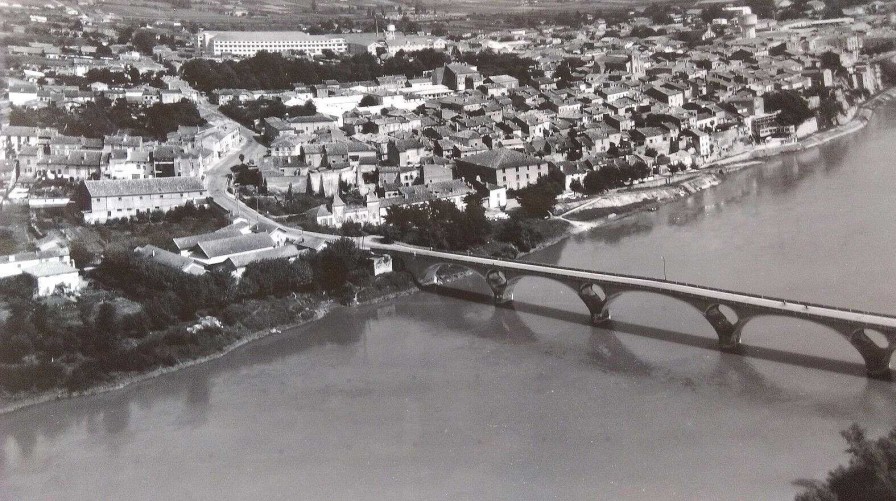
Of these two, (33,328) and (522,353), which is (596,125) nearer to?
(522,353)

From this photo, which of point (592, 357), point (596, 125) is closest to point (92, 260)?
point (592, 357)

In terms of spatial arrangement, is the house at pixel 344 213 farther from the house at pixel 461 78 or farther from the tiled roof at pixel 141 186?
the house at pixel 461 78

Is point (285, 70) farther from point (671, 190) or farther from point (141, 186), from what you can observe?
point (671, 190)

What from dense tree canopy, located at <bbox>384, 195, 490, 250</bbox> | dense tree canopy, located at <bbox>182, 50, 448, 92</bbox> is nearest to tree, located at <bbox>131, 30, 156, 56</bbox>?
dense tree canopy, located at <bbox>182, 50, 448, 92</bbox>

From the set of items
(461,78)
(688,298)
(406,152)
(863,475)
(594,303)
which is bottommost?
(863,475)

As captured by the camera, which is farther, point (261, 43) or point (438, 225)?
point (261, 43)

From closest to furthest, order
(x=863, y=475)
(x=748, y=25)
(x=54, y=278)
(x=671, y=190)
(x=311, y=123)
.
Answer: (x=863, y=475) → (x=54, y=278) → (x=671, y=190) → (x=311, y=123) → (x=748, y=25)

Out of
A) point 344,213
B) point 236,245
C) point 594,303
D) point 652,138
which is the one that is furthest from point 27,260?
point 652,138
